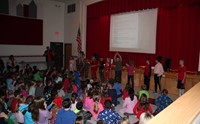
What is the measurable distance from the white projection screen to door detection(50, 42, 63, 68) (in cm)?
433

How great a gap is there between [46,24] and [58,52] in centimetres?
203

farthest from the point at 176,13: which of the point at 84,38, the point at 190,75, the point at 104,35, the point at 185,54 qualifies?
the point at 84,38

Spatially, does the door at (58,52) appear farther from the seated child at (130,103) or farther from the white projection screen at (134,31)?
the seated child at (130,103)

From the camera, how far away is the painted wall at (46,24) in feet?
33.7

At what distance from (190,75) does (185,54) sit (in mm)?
1034

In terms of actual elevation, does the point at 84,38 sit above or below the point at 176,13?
below

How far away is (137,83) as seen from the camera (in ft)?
25.8

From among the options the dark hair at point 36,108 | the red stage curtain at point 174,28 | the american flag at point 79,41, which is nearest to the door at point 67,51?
the american flag at point 79,41

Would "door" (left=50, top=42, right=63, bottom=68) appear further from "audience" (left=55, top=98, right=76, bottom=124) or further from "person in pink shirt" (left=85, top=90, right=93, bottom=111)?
"audience" (left=55, top=98, right=76, bottom=124)

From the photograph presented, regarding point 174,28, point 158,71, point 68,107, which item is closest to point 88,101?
point 68,107

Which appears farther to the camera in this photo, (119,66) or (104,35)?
(104,35)

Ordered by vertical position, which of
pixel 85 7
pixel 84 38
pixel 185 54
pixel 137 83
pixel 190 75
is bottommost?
pixel 137 83

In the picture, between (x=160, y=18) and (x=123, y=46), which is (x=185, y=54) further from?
(x=123, y=46)

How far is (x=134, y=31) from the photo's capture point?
8.65 m
